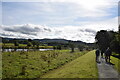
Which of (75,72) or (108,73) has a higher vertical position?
(108,73)

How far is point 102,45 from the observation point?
2217 inches

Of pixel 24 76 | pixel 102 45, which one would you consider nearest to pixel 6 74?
pixel 24 76

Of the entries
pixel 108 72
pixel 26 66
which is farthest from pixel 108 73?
pixel 26 66

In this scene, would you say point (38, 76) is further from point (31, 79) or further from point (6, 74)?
point (6, 74)

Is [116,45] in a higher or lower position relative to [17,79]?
higher

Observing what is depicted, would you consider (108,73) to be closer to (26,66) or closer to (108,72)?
(108,72)

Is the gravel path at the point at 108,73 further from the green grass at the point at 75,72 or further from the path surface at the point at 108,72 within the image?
the green grass at the point at 75,72

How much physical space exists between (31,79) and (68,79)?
177 inches

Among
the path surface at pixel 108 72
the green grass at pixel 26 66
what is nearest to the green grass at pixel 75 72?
the path surface at pixel 108 72

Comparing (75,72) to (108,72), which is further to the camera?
(75,72)

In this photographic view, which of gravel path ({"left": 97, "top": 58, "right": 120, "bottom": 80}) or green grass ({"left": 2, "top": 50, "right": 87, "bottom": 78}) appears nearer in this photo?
gravel path ({"left": 97, "top": 58, "right": 120, "bottom": 80})

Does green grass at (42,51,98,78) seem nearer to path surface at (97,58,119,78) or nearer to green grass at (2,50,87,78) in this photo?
path surface at (97,58,119,78)

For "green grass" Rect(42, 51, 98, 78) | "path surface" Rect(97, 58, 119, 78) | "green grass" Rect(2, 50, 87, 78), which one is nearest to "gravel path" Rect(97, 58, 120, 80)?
"path surface" Rect(97, 58, 119, 78)

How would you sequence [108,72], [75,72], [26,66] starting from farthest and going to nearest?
[26,66] < [75,72] < [108,72]
